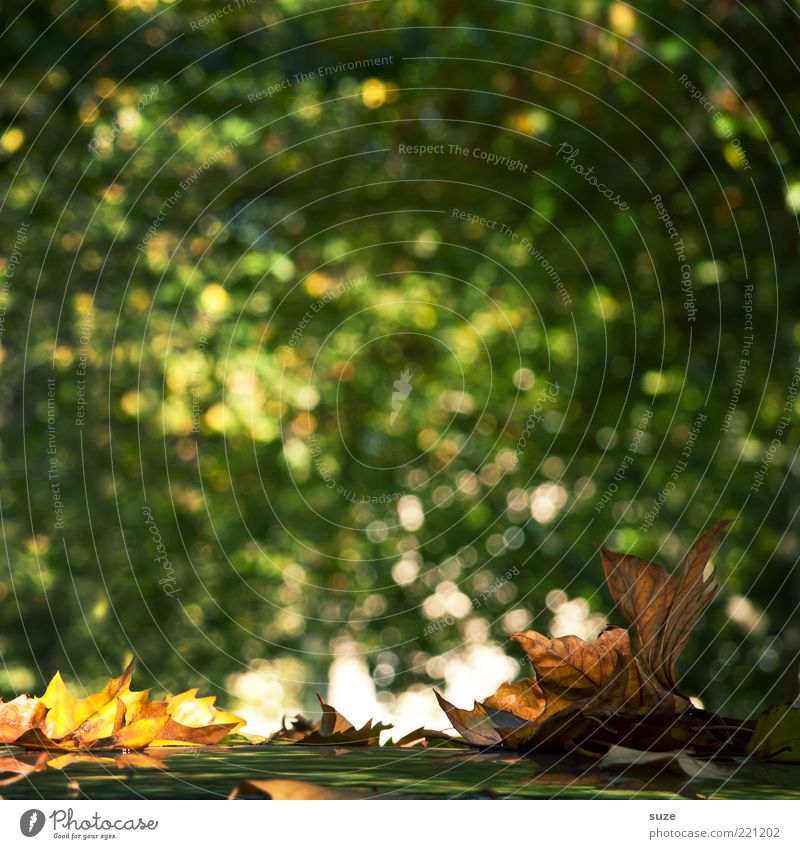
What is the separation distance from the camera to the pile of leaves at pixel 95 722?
27.6 inches

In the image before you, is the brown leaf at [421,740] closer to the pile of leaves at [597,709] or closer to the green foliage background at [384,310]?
the pile of leaves at [597,709]

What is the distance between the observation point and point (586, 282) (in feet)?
10.4

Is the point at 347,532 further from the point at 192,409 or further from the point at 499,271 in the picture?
the point at 499,271

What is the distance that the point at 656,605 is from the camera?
0.68 m

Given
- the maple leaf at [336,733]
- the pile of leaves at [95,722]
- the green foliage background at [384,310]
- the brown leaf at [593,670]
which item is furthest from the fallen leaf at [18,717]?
the green foliage background at [384,310]

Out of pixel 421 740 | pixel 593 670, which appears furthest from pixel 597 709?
pixel 421 740

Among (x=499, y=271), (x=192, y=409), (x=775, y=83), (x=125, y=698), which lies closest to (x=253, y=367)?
(x=192, y=409)

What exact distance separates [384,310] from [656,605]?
3817 millimetres

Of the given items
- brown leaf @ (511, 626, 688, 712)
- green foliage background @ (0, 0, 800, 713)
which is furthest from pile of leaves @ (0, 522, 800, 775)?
green foliage background @ (0, 0, 800, 713)

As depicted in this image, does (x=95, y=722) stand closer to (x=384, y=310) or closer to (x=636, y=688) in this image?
(x=636, y=688)

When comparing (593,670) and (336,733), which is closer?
(593,670)

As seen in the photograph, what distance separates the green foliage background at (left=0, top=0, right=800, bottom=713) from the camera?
237 cm

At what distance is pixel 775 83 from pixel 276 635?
3.65m
